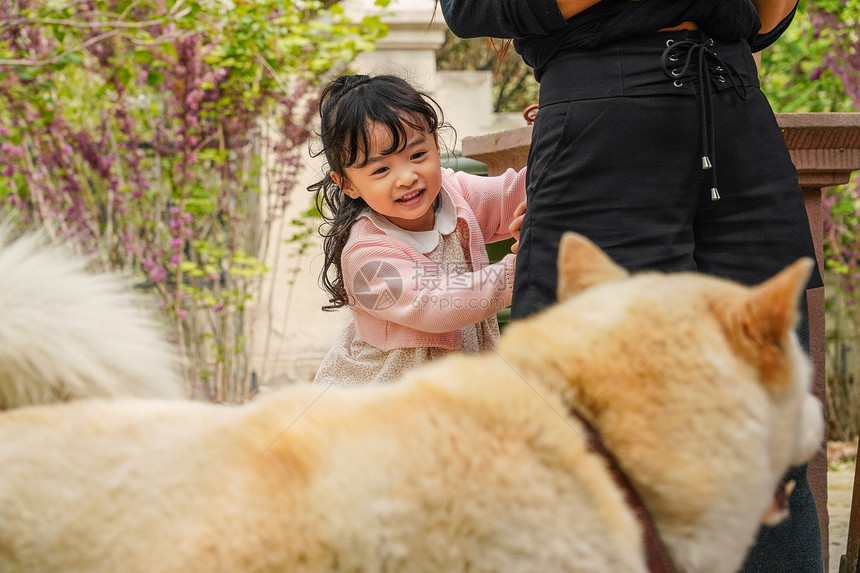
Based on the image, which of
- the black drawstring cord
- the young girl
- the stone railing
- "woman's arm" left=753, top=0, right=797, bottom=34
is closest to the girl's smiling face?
the young girl

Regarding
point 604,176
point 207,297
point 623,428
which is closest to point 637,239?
point 604,176

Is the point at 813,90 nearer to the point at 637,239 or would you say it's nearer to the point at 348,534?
the point at 637,239

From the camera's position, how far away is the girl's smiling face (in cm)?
125

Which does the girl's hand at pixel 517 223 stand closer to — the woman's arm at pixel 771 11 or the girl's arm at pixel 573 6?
the girl's arm at pixel 573 6

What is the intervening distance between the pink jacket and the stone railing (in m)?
0.31

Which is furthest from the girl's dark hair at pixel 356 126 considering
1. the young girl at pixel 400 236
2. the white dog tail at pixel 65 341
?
the white dog tail at pixel 65 341

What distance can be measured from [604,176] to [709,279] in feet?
0.71

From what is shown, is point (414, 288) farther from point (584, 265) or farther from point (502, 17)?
point (502, 17)

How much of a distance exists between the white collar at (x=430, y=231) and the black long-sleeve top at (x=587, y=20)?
304 mm

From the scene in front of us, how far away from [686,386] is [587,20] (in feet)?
2.02

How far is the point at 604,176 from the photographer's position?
109 cm

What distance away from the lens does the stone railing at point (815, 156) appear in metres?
1.22

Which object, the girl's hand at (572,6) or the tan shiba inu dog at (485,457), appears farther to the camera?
the girl's hand at (572,6)

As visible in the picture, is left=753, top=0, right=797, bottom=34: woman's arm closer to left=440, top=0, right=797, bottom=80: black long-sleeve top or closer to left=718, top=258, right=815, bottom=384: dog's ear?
left=440, top=0, right=797, bottom=80: black long-sleeve top
